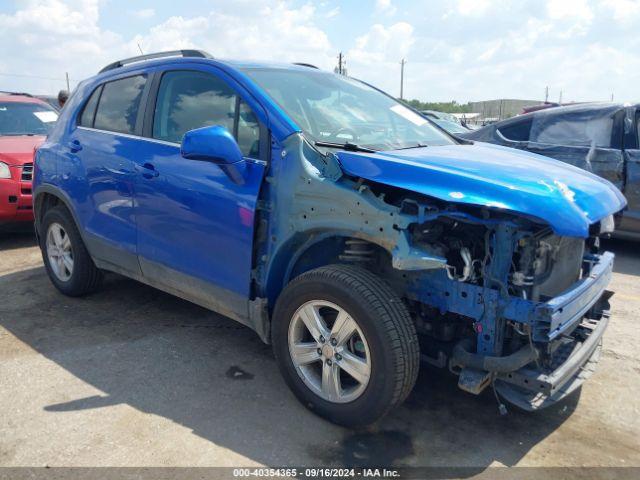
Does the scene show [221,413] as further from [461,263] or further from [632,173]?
[632,173]

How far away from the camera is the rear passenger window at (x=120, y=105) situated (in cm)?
411

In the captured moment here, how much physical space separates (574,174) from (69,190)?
376cm

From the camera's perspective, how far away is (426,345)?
3002mm

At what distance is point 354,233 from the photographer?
284cm

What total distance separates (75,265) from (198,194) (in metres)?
1.96

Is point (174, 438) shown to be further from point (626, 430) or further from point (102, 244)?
point (626, 430)

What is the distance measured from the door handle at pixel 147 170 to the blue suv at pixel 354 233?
1cm

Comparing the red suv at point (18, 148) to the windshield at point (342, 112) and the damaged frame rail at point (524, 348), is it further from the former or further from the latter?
the damaged frame rail at point (524, 348)

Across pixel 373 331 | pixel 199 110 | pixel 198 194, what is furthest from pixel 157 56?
pixel 373 331

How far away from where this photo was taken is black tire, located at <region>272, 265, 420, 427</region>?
105 inches

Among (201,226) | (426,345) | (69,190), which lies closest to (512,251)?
(426,345)

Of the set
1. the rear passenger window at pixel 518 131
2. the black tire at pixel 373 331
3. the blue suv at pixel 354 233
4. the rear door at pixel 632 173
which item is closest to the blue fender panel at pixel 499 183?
the blue suv at pixel 354 233

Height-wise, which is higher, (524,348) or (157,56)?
(157,56)

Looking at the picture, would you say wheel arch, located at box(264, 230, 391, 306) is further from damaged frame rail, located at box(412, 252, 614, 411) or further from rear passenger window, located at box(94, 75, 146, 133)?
rear passenger window, located at box(94, 75, 146, 133)
